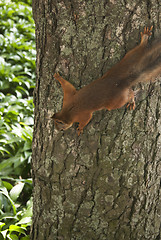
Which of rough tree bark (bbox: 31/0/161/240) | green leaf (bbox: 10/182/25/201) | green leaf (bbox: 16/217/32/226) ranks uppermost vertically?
rough tree bark (bbox: 31/0/161/240)

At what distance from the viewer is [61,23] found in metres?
1.17

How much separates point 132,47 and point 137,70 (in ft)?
0.32

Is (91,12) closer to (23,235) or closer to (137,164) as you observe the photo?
(137,164)

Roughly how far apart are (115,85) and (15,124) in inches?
80.7

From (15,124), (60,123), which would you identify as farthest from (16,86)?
(60,123)

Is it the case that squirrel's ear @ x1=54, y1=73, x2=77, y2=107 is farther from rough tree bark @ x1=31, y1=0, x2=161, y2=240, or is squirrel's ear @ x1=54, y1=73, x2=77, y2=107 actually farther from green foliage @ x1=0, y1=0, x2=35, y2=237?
green foliage @ x1=0, y1=0, x2=35, y2=237

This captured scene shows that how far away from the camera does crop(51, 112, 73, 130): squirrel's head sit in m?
1.24

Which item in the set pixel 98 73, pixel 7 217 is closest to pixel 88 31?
pixel 98 73

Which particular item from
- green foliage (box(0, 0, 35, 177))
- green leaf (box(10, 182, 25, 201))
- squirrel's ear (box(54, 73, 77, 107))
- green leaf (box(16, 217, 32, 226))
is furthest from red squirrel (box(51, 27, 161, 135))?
green foliage (box(0, 0, 35, 177))

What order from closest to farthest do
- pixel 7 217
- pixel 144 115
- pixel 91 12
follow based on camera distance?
pixel 91 12 < pixel 144 115 < pixel 7 217

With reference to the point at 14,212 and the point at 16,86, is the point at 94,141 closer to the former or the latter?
the point at 14,212

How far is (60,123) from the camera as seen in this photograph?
127cm

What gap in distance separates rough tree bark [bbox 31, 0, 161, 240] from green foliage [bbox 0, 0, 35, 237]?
67cm

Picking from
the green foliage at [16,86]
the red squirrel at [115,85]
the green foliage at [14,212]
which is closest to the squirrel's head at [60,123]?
the red squirrel at [115,85]
